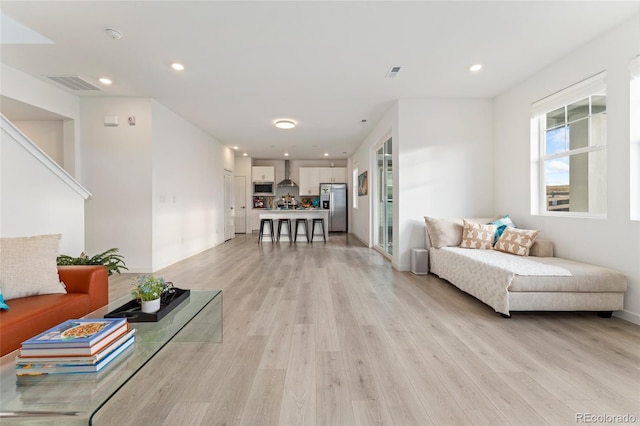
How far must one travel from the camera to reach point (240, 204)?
1005 cm

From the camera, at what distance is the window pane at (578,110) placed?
3.16 m

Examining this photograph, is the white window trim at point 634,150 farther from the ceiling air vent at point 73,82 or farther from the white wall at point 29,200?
the ceiling air vent at point 73,82

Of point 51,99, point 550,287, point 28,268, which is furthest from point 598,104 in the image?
point 51,99

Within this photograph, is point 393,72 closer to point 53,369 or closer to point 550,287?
point 550,287

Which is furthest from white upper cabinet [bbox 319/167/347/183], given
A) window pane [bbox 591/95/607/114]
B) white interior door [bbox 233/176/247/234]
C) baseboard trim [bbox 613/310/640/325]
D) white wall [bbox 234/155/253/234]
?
baseboard trim [bbox 613/310/640/325]

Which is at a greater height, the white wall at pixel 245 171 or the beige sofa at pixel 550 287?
the white wall at pixel 245 171

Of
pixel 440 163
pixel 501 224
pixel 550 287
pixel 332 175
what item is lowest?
pixel 550 287

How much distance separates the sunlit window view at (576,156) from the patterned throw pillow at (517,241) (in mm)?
561

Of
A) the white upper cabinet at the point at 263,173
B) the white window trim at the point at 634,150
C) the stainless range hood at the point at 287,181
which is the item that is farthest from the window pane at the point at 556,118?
the white upper cabinet at the point at 263,173

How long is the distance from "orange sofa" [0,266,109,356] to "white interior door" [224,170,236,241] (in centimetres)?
594

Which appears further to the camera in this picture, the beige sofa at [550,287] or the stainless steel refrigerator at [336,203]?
the stainless steel refrigerator at [336,203]

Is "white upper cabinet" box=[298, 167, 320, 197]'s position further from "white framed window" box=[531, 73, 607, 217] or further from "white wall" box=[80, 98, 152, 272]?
"white framed window" box=[531, 73, 607, 217]

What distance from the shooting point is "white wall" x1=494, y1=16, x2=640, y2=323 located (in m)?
2.56

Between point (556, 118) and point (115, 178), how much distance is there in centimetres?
648
